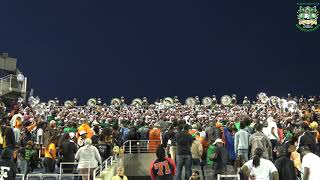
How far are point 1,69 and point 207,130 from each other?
2999 cm

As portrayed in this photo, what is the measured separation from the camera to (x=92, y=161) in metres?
12.6

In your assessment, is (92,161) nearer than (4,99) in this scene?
Yes

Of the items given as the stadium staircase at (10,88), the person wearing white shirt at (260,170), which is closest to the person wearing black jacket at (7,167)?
the person wearing white shirt at (260,170)

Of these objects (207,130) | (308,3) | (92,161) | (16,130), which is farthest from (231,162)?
(308,3)

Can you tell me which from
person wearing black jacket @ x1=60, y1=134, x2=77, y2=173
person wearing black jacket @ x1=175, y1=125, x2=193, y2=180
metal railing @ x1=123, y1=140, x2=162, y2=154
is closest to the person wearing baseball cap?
person wearing black jacket @ x1=175, y1=125, x2=193, y2=180

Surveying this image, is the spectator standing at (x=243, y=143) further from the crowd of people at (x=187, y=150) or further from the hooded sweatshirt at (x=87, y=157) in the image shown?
the hooded sweatshirt at (x=87, y=157)

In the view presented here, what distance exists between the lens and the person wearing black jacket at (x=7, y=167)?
881 cm

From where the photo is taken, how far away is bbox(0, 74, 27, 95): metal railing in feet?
120

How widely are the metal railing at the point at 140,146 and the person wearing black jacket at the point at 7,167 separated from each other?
899 cm

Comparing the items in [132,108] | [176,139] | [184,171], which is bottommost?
[184,171]

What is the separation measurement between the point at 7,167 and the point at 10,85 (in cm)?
2952

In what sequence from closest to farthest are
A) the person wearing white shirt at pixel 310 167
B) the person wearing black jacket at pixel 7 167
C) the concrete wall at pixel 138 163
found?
1. the person wearing black jacket at pixel 7 167
2. the person wearing white shirt at pixel 310 167
3. the concrete wall at pixel 138 163

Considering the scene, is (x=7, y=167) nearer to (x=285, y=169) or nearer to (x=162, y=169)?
(x=162, y=169)

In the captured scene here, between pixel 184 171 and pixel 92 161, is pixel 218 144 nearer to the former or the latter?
pixel 184 171
